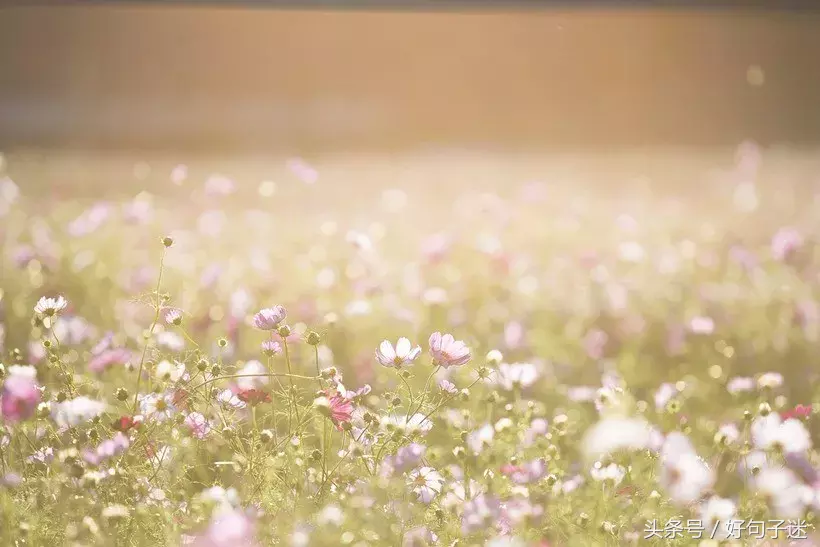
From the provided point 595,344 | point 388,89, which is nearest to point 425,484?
point 595,344

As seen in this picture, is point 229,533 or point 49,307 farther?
point 49,307

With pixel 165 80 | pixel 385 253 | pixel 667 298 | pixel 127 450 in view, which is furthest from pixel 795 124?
pixel 127 450

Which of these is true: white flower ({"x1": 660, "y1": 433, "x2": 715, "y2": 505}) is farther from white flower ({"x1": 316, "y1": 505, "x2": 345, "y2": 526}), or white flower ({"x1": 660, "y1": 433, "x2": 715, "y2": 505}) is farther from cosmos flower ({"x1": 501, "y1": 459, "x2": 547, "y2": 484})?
white flower ({"x1": 316, "y1": 505, "x2": 345, "y2": 526})

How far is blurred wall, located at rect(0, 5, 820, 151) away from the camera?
2.46m

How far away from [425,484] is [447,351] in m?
0.14

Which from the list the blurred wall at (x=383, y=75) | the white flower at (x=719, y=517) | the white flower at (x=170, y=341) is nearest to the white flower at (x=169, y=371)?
the white flower at (x=170, y=341)

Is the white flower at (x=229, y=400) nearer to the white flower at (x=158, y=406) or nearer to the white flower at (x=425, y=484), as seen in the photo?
the white flower at (x=158, y=406)

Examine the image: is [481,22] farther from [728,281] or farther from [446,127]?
[728,281]

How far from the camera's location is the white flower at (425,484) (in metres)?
0.81

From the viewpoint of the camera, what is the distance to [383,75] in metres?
2.58

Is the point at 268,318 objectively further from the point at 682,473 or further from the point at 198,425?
the point at 682,473

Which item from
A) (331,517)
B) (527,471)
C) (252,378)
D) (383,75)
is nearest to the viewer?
(331,517)

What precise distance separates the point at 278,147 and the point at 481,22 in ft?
2.74

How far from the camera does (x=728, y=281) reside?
1.75 metres
